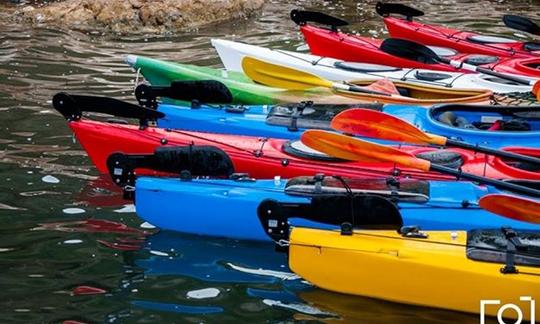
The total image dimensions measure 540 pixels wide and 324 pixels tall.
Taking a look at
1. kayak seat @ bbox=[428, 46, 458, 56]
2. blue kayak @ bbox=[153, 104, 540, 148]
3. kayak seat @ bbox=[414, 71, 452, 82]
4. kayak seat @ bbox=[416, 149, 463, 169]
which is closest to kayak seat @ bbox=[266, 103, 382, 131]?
blue kayak @ bbox=[153, 104, 540, 148]

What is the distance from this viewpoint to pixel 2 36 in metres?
10.4

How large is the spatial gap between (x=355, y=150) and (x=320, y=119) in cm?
126

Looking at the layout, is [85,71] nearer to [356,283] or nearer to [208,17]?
[208,17]

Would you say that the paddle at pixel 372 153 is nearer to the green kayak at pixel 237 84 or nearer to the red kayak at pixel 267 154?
the red kayak at pixel 267 154

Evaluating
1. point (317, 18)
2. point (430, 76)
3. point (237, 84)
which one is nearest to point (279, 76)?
point (237, 84)

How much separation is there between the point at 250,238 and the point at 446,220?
1.08m

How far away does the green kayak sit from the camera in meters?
7.00

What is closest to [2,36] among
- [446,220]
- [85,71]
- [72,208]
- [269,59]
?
[85,71]

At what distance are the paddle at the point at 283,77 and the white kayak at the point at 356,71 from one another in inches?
13.1

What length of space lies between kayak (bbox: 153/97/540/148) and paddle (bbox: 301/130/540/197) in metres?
1.02

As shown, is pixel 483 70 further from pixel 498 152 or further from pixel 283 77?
pixel 498 152

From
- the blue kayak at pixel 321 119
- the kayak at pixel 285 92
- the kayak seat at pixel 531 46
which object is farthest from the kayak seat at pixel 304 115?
the kayak seat at pixel 531 46

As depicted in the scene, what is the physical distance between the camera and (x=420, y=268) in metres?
4.44

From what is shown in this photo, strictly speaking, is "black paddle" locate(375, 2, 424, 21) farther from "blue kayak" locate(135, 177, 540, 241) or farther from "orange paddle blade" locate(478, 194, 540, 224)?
"orange paddle blade" locate(478, 194, 540, 224)
